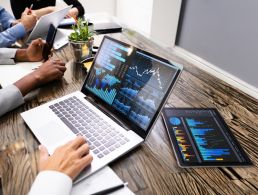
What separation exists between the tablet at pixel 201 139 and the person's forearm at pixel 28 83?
21.0 inches

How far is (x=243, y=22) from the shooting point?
2443 mm

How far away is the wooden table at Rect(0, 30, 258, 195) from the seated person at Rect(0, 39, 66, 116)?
4cm

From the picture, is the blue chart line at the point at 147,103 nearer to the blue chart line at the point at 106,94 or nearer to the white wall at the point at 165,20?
the blue chart line at the point at 106,94

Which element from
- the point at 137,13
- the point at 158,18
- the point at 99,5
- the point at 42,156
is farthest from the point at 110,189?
the point at 99,5

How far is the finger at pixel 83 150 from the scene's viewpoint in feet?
2.10

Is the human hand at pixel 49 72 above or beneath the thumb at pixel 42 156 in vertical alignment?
above

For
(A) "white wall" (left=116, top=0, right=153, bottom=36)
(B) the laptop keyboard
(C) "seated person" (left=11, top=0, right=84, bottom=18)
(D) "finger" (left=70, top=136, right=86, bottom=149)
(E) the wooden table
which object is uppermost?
(C) "seated person" (left=11, top=0, right=84, bottom=18)

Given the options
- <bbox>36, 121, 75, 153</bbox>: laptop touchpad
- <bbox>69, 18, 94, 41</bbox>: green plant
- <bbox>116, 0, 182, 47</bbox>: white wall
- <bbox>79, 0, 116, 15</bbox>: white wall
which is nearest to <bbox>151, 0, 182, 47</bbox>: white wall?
<bbox>116, 0, 182, 47</bbox>: white wall

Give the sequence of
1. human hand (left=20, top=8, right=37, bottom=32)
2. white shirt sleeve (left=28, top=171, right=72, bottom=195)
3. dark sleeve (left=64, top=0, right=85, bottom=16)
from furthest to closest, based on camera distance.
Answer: dark sleeve (left=64, top=0, right=85, bottom=16), human hand (left=20, top=8, right=37, bottom=32), white shirt sleeve (left=28, top=171, right=72, bottom=195)

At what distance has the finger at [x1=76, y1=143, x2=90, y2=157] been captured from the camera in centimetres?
64

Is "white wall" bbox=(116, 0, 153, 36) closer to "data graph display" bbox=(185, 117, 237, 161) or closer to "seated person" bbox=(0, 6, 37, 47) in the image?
"seated person" bbox=(0, 6, 37, 47)

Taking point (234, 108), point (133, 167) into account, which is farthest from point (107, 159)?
point (234, 108)

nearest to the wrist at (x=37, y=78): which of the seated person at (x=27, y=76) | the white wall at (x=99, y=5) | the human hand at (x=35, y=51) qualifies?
the seated person at (x=27, y=76)

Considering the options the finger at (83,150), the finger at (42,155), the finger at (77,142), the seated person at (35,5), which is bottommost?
the finger at (42,155)
